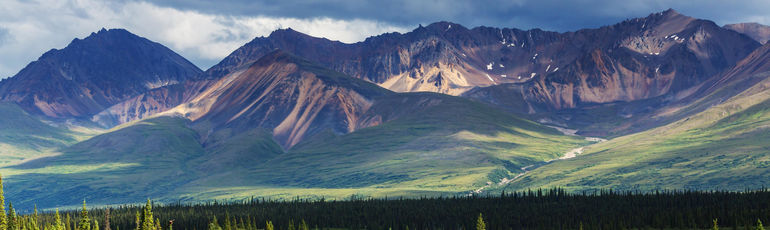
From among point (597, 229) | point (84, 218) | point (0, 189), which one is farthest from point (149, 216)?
point (597, 229)

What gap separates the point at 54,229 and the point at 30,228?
605cm

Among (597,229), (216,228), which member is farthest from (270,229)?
(597,229)

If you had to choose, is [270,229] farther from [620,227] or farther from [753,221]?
[753,221]

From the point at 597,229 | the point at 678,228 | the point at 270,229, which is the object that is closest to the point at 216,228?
the point at 270,229

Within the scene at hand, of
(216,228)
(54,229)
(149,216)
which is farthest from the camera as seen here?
(216,228)

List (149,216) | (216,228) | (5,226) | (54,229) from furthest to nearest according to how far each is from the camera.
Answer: (216,228) → (54,229) → (5,226) → (149,216)

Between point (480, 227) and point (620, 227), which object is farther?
point (620, 227)

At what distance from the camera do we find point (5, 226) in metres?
154

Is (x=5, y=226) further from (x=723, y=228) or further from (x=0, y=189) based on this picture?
(x=723, y=228)

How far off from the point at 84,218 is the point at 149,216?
14585 millimetres

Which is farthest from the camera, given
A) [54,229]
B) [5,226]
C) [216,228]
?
[216,228]

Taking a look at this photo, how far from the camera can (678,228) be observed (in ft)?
655

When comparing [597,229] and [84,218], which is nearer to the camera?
[84,218]

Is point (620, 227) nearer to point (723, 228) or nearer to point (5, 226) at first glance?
point (723, 228)
